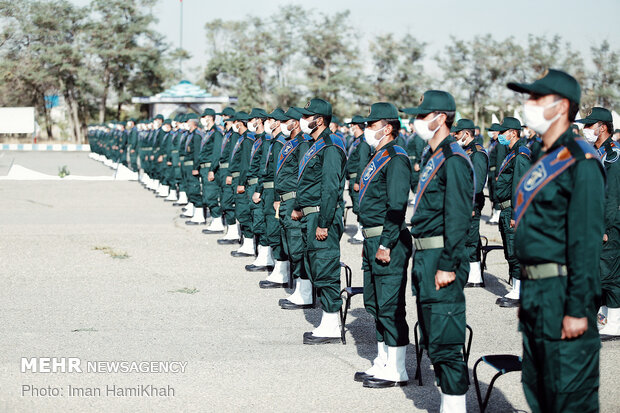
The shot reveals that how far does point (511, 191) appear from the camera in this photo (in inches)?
368

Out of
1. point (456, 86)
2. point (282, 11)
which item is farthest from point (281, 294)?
point (282, 11)

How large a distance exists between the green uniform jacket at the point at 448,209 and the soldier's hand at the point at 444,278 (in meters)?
0.03

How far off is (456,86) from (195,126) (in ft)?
122

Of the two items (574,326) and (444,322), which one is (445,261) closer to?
(444,322)

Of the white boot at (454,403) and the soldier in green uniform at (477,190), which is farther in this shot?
the soldier in green uniform at (477,190)

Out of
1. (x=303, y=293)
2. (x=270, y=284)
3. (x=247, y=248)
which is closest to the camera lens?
(x=303, y=293)

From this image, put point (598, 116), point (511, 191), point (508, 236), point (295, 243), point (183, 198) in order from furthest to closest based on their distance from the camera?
point (183, 198) < point (511, 191) < point (508, 236) < point (295, 243) < point (598, 116)

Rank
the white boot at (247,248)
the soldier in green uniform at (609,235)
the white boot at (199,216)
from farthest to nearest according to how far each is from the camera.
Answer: the white boot at (199,216)
the white boot at (247,248)
the soldier in green uniform at (609,235)

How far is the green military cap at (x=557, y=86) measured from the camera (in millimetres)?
3859

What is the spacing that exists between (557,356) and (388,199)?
2198 mm

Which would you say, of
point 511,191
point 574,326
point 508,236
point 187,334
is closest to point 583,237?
point 574,326

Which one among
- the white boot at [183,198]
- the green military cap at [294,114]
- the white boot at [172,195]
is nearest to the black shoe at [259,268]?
the green military cap at [294,114]

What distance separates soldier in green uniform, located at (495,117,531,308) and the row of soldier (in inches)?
0.9

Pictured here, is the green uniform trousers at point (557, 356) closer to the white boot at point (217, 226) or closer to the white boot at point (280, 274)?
the white boot at point (280, 274)
